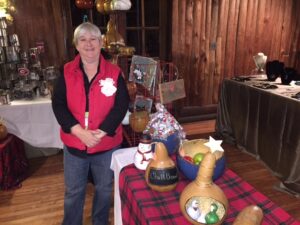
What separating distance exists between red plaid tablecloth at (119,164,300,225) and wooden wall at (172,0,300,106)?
2.71m

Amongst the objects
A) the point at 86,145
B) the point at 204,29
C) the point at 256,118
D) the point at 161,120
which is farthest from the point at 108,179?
the point at 204,29

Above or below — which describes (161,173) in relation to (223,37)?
below

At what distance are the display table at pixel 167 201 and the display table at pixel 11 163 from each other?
1436 millimetres

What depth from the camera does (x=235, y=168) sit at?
249 centimetres

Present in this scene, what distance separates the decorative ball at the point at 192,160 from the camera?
92 centimetres

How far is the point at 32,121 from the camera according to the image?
7.32 ft

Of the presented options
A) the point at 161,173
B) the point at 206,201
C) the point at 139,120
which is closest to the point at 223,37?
the point at 139,120

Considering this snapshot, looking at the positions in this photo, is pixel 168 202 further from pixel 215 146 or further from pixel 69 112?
pixel 69 112

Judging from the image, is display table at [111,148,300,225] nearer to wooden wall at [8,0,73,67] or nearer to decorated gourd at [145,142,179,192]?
decorated gourd at [145,142,179,192]

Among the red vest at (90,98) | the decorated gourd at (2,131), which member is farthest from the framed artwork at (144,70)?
the decorated gourd at (2,131)

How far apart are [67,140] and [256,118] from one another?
1.84 m

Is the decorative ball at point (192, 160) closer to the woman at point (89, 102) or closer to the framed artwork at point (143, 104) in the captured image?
the woman at point (89, 102)

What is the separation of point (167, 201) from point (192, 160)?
163mm

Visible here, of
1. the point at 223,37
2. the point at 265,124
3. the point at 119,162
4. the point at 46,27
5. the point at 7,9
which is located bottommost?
the point at 265,124
